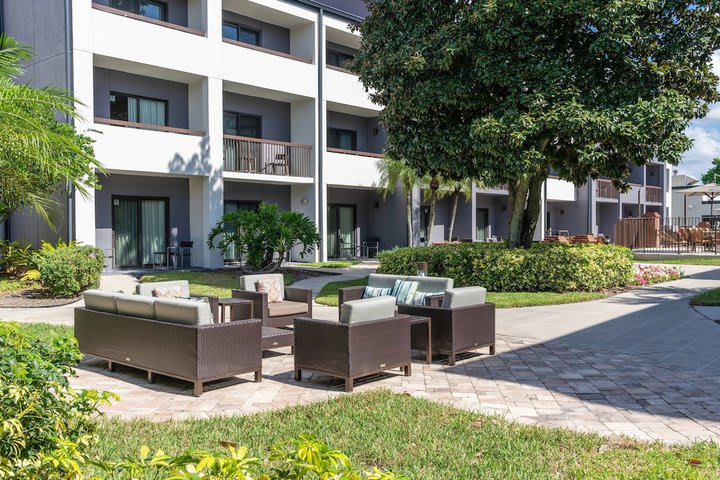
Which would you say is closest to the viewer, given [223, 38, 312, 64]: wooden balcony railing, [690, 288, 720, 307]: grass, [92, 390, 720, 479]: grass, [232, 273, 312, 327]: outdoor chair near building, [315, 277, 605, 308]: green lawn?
[92, 390, 720, 479]: grass

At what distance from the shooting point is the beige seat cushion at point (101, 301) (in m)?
7.25

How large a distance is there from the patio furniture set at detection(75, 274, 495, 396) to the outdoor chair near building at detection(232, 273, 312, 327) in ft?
2.96

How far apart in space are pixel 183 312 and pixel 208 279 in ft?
34.7

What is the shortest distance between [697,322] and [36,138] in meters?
9.88

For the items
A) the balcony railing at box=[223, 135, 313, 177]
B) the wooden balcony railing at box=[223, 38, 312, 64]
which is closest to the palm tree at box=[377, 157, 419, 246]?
the balcony railing at box=[223, 135, 313, 177]

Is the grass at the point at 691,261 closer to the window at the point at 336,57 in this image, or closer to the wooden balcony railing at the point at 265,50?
the window at the point at 336,57

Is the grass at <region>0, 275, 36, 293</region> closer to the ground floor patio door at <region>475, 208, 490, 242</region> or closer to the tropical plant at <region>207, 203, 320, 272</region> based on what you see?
the tropical plant at <region>207, 203, 320, 272</region>

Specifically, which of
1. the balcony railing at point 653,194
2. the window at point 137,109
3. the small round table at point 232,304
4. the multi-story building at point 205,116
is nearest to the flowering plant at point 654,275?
the multi-story building at point 205,116

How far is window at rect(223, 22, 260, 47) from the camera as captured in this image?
21.7 m

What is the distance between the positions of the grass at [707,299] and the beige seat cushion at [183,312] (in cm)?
985

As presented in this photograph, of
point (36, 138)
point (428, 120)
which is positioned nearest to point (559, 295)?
point (428, 120)

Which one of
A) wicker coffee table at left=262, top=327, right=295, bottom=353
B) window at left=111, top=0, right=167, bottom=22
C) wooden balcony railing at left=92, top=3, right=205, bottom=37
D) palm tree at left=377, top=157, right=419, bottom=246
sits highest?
window at left=111, top=0, right=167, bottom=22

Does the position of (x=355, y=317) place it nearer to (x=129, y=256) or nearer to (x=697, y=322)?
(x=697, y=322)

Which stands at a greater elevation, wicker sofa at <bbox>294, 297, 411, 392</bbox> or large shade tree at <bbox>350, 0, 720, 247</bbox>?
large shade tree at <bbox>350, 0, 720, 247</bbox>
